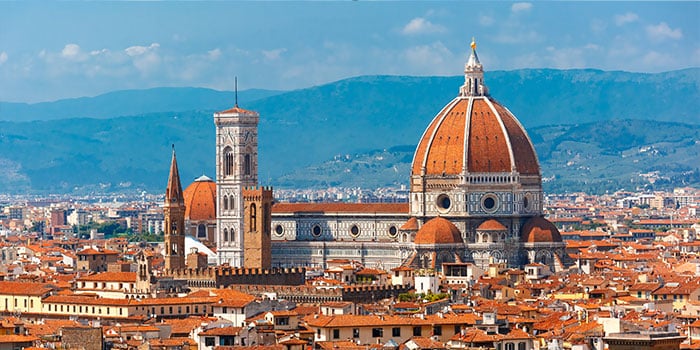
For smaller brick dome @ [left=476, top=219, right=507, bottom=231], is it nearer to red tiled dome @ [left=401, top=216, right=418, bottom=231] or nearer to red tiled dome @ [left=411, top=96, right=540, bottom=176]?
red tiled dome @ [left=411, top=96, right=540, bottom=176]

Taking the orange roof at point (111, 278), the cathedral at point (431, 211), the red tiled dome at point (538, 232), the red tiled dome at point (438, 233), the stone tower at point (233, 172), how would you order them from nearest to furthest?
the orange roof at point (111, 278)
the red tiled dome at point (438, 233)
the cathedral at point (431, 211)
the red tiled dome at point (538, 232)
the stone tower at point (233, 172)

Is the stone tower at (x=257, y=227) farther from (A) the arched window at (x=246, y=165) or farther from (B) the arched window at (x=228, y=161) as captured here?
(B) the arched window at (x=228, y=161)

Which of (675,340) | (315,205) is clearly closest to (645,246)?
(315,205)

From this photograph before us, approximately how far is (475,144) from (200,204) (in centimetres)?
2454

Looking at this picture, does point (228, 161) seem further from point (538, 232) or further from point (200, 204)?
point (538, 232)

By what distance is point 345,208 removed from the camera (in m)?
122

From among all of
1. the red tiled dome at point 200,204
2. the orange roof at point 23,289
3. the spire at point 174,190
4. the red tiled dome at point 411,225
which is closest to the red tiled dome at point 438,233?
the red tiled dome at point 411,225

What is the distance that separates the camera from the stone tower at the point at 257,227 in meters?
112

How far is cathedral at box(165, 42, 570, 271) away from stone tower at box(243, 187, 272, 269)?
0.05 m

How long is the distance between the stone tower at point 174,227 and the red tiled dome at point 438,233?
13.0 m

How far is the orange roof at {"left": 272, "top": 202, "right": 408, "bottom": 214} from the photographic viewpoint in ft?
397

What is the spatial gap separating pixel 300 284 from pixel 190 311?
63.0 ft

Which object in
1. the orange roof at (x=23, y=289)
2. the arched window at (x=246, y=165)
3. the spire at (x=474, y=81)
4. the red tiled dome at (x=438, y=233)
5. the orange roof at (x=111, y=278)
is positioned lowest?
the orange roof at (x=23, y=289)

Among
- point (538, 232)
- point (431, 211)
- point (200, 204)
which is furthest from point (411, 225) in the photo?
point (200, 204)
